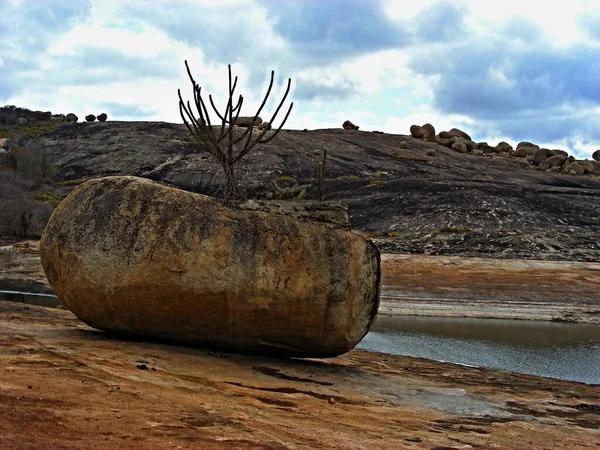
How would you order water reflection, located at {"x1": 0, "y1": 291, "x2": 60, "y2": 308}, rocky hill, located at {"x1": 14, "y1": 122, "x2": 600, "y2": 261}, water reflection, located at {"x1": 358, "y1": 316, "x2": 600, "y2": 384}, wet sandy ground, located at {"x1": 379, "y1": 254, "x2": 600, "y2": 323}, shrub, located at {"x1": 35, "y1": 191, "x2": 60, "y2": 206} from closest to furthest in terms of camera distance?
water reflection, located at {"x1": 358, "y1": 316, "x2": 600, "y2": 384} → water reflection, located at {"x1": 0, "y1": 291, "x2": 60, "y2": 308} → wet sandy ground, located at {"x1": 379, "y1": 254, "x2": 600, "y2": 323} → rocky hill, located at {"x1": 14, "y1": 122, "x2": 600, "y2": 261} → shrub, located at {"x1": 35, "y1": 191, "x2": 60, "y2": 206}

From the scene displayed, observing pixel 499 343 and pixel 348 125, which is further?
pixel 348 125

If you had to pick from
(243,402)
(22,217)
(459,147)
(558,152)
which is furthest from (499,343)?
(558,152)

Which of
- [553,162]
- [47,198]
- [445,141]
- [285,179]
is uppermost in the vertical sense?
[445,141]

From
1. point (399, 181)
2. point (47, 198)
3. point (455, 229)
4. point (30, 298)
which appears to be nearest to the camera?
point (30, 298)

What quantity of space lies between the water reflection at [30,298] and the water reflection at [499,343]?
9.32 metres

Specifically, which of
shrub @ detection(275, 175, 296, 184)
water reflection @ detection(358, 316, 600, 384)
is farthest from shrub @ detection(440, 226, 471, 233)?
shrub @ detection(275, 175, 296, 184)

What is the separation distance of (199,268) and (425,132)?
2959 inches

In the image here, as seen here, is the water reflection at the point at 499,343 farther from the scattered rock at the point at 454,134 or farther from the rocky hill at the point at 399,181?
the scattered rock at the point at 454,134

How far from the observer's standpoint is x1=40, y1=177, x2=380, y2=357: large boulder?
11.5m

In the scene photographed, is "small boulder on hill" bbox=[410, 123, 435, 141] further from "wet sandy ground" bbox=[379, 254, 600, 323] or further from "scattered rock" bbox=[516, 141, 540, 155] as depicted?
"wet sandy ground" bbox=[379, 254, 600, 323]

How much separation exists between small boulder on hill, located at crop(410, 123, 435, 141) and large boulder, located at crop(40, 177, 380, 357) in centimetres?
7357

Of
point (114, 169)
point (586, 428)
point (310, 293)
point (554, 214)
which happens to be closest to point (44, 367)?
point (310, 293)

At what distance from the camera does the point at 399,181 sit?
175 feet

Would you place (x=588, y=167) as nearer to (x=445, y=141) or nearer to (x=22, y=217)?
(x=445, y=141)
